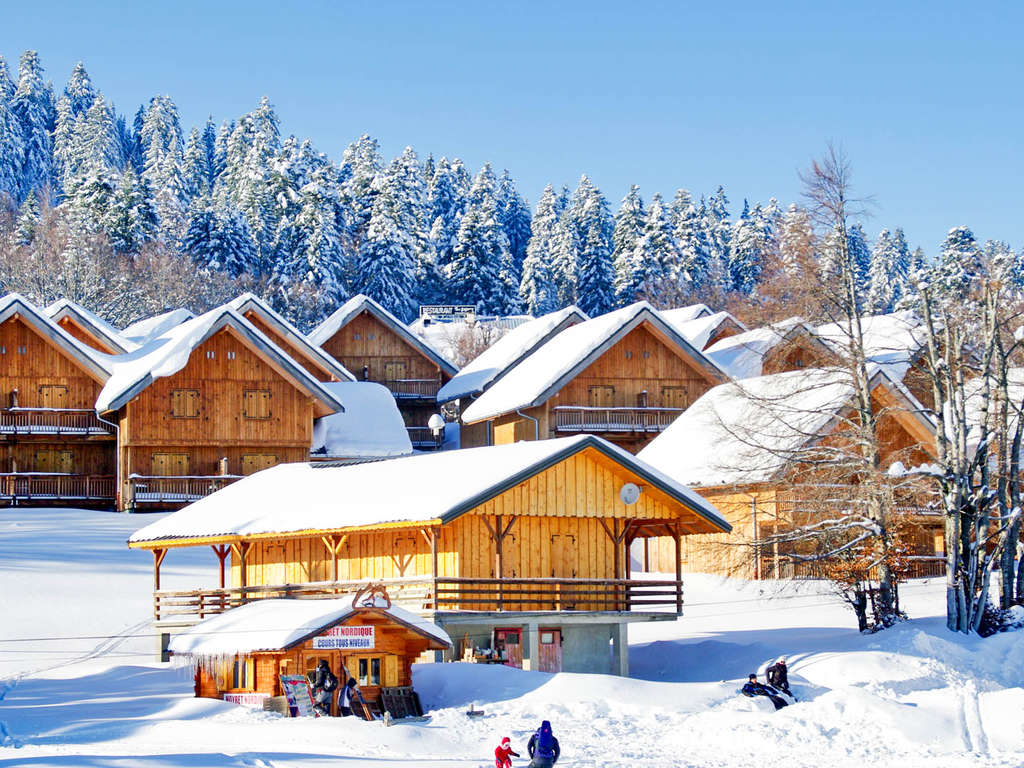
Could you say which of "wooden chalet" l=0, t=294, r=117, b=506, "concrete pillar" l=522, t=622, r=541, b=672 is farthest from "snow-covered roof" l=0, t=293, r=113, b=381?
"concrete pillar" l=522, t=622, r=541, b=672

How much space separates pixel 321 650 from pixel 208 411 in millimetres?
26344

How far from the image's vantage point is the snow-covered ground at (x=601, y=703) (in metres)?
20.7

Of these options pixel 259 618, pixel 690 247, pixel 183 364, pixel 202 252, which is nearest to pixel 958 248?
pixel 690 247

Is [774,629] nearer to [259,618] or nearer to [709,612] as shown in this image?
[709,612]

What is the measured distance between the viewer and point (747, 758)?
826 inches

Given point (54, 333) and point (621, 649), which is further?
point (54, 333)

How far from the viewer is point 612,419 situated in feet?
178

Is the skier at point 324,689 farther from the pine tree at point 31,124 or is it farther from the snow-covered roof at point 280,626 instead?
the pine tree at point 31,124

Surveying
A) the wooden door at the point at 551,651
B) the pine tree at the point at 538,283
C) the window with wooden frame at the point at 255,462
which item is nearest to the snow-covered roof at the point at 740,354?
the window with wooden frame at the point at 255,462

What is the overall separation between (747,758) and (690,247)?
84601 mm

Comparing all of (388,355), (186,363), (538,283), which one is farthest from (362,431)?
(538,283)

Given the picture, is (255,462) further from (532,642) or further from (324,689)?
(324,689)

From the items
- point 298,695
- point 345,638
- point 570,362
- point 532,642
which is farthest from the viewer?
point 570,362

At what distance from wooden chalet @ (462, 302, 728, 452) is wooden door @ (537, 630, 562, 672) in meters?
23.3
